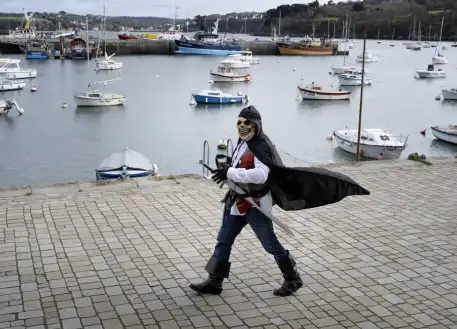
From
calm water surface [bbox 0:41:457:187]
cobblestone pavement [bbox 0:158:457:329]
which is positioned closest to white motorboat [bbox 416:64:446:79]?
calm water surface [bbox 0:41:457:187]

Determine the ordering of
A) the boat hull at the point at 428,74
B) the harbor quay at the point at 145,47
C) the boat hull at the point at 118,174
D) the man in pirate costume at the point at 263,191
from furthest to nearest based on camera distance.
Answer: the harbor quay at the point at 145,47 < the boat hull at the point at 428,74 < the boat hull at the point at 118,174 < the man in pirate costume at the point at 263,191

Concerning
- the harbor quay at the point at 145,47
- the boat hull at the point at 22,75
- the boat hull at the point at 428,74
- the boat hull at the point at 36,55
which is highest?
the harbor quay at the point at 145,47

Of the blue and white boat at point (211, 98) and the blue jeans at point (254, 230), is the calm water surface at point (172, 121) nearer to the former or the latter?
the blue and white boat at point (211, 98)

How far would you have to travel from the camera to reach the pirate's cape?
535cm

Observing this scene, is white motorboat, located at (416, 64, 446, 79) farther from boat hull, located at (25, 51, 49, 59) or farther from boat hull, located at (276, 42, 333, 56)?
boat hull, located at (25, 51, 49, 59)

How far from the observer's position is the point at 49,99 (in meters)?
43.8

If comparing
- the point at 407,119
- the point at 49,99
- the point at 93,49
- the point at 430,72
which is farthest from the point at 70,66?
the point at 407,119

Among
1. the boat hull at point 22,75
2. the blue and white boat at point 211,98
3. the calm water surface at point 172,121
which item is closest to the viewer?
the calm water surface at point 172,121

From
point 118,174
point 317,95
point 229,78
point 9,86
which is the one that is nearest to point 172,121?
point 317,95

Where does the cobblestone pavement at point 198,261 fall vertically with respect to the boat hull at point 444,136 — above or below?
above

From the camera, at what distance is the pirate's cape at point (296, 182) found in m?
5.35

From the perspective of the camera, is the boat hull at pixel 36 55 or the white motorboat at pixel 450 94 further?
the boat hull at pixel 36 55

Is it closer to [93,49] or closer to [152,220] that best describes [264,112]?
[152,220]

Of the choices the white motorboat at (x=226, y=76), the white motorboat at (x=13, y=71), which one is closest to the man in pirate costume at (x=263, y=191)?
the white motorboat at (x=13, y=71)
